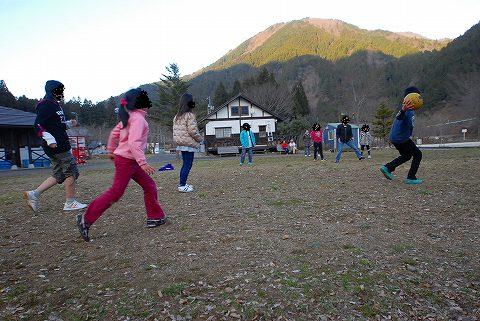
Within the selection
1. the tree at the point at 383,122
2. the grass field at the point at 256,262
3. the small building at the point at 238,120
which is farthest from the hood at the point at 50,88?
the tree at the point at 383,122

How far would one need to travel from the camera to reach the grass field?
2.36 m

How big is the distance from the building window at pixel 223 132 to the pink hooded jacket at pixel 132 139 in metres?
32.8

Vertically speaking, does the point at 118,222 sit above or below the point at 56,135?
below

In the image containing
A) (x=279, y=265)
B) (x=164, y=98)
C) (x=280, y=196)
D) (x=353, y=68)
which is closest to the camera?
(x=279, y=265)

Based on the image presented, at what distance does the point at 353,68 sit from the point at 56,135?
280 feet

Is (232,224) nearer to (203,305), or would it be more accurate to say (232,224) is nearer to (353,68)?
(203,305)

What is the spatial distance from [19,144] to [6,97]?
121 ft

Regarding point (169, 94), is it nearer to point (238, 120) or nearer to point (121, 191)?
point (238, 120)

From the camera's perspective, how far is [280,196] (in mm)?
5941

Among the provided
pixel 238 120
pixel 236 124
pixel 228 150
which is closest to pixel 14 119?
pixel 228 150

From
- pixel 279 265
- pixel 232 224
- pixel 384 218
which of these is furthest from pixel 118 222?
pixel 384 218

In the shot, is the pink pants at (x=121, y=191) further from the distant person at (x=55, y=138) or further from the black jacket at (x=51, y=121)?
the black jacket at (x=51, y=121)

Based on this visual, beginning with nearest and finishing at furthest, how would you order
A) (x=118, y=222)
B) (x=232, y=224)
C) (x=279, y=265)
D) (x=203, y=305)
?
1. (x=203, y=305)
2. (x=279, y=265)
3. (x=232, y=224)
4. (x=118, y=222)

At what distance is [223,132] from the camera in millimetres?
37000
